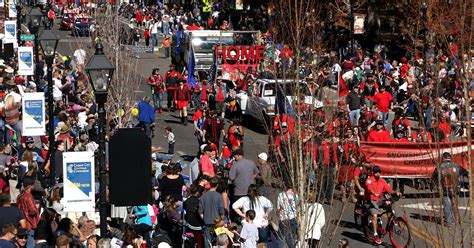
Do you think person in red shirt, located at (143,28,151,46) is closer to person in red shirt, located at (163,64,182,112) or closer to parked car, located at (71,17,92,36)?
parked car, located at (71,17,92,36)

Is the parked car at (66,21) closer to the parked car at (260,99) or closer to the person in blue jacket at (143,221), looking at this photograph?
the parked car at (260,99)

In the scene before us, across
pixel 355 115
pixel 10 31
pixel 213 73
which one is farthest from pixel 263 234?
pixel 10 31

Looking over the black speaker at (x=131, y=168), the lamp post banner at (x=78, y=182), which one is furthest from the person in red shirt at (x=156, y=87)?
the black speaker at (x=131, y=168)

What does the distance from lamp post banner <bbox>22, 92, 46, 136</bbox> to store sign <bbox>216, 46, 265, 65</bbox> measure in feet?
55.4

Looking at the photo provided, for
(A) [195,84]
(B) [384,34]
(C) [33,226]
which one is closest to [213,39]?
(A) [195,84]

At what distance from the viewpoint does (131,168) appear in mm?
15273

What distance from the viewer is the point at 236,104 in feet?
114

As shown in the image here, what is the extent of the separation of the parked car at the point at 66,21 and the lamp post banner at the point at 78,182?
47.3 metres

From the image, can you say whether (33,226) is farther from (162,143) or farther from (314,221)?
(162,143)

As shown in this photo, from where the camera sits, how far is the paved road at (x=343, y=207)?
1448 cm

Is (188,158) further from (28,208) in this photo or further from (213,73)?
(28,208)

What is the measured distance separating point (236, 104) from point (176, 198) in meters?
15.0

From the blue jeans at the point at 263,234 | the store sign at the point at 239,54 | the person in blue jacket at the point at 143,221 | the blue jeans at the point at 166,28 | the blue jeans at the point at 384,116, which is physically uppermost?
the blue jeans at the point at 166,28

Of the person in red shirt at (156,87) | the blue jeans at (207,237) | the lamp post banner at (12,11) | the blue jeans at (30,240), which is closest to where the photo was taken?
the blue jeans at (30,240)
